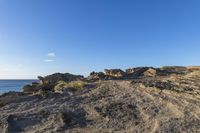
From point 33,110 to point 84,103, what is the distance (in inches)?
100

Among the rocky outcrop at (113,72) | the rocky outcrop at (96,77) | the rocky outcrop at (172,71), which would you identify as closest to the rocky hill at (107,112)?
the rocky outcrop at (96,77)

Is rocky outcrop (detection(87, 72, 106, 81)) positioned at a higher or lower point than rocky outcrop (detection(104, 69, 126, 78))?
lower

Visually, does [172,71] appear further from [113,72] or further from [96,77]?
[96,77]

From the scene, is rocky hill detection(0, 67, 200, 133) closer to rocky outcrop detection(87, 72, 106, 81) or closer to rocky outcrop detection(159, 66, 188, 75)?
rocky outcrop detection(87, 72, 106, 81)

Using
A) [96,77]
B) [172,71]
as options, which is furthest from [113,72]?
[172,71]

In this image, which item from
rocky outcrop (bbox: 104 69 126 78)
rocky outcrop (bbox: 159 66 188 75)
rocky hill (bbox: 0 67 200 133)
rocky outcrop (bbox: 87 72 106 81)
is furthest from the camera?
rocky outcrop (bbox: 104 69 126 78)

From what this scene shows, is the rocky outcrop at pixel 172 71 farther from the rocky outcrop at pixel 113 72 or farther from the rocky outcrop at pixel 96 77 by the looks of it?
the rocky outcrop at pixel 96 77

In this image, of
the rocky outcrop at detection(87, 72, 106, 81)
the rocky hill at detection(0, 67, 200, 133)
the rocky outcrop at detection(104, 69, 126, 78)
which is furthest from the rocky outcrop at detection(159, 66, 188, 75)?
the rocky hill at detection(0, 67, 200, 133)

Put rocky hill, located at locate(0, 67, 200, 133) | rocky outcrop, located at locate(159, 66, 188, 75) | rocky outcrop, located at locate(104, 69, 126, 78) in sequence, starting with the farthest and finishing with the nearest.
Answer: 1. rocky outcrop, located at locate(104, 69, 126, 78)
2. rocky outcrop, located at locate(159, 66, 188, 75)
3. rocky hill, located at locate(0, 67, 200, 133)

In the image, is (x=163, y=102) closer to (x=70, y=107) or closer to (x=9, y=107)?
(x=70, y=107)

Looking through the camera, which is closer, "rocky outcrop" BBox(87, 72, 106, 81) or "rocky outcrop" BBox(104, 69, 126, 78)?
"rocky outcrop" BBox(87, 72, 106, 81)

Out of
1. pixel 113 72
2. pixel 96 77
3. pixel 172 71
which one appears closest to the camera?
pixel 96 77

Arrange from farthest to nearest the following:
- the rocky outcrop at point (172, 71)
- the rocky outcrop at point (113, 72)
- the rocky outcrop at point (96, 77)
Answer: the rocky outcrop at point (113, 72), the rocky outcrop at point (172, 71), the rocky outcrop at point (96, 77)

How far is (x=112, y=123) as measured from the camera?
10.5 meters
